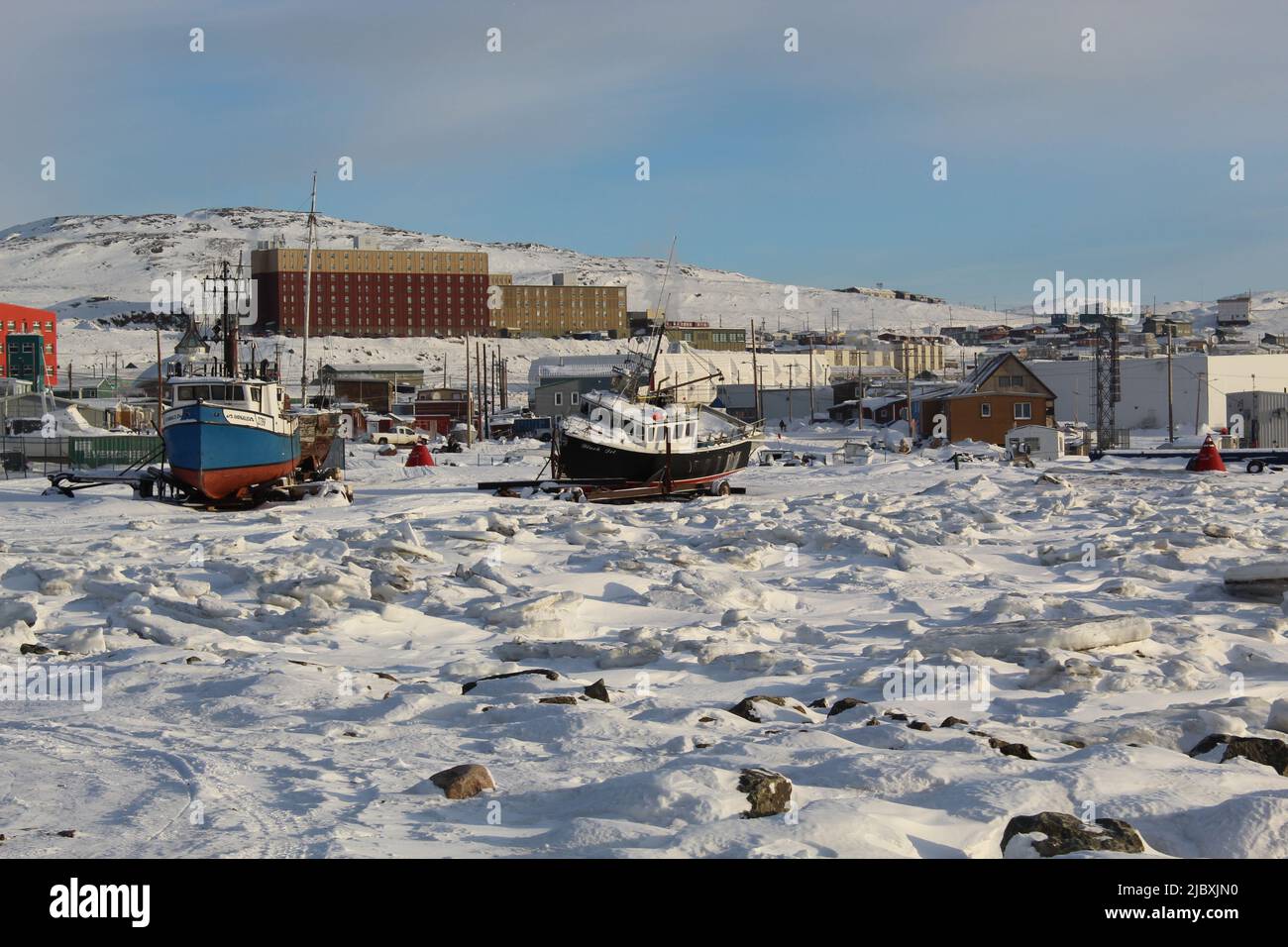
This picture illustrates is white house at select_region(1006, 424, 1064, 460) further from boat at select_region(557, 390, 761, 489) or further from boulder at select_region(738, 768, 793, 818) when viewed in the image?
boulder at select_region(738, 768, 793, 818)

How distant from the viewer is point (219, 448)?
91.9ft

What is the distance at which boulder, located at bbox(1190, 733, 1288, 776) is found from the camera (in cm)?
762

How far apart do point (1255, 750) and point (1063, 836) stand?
2343 millimetres

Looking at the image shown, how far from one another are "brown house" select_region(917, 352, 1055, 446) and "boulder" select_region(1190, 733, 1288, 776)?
5467 cm

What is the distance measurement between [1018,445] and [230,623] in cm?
4092

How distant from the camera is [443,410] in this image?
81.4m

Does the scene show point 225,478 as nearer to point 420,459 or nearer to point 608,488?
point 608,488

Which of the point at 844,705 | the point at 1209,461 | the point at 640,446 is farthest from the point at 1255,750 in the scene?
the point at 1209,461

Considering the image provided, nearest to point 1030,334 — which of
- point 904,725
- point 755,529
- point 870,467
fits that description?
point 870,467

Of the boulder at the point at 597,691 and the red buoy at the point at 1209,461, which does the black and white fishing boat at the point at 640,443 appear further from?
the boulder at the point at 597,691

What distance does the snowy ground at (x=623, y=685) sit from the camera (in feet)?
21.1

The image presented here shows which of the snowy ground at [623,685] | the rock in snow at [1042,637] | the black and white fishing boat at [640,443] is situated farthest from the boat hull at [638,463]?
the rock in snow at [1042,637]

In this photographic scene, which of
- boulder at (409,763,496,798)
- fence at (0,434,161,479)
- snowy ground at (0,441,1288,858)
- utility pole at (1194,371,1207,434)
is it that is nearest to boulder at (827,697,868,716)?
snowy ground at (0,441,1288,858)

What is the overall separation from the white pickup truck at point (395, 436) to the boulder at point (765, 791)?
5106 centimetres
